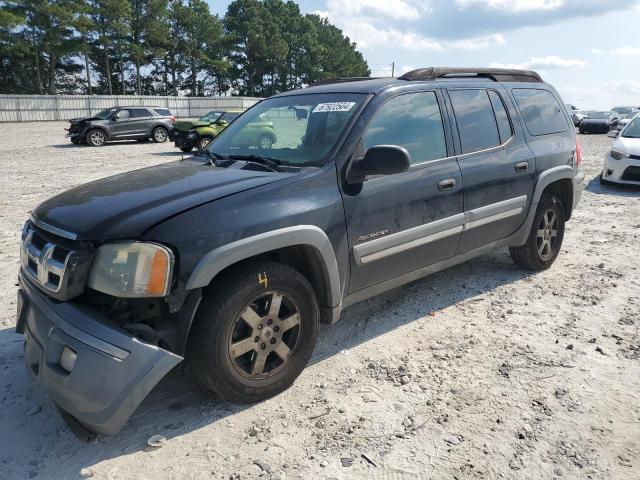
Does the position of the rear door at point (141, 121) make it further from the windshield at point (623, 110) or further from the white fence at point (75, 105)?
the windshield at point (623, 110)

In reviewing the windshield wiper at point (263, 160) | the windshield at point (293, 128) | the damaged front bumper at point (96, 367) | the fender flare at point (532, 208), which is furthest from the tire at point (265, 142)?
the fender flare at point (532, 208)

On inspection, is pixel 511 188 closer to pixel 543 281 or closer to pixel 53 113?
pixel 543 281

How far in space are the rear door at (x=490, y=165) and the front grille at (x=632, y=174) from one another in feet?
21.5

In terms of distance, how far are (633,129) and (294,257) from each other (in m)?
10.6

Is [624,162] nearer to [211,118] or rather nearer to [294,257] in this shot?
[294,257]

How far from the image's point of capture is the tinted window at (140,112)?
68.2ft

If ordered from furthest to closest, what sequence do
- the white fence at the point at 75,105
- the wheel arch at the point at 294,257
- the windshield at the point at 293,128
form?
the white fence at the point at 75,105 → the windshield at the point at 293,128 → the wheel arch at the point at 294,257

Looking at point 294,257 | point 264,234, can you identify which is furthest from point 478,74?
point 264,234

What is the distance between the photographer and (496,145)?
4340 mm

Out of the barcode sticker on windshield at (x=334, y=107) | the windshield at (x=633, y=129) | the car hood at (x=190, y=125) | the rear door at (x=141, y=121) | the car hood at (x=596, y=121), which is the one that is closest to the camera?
the barcode sticker on windshield at (x=334, y=107)

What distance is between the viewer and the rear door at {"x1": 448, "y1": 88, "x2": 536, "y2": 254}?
4070 mm

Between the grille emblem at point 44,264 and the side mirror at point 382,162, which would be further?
the side mirror at point 382,162

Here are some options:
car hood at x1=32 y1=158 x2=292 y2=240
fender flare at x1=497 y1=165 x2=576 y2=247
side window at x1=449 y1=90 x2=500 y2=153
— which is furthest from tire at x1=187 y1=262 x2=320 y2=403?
fender flare at x1=497 y1=165 x2=576 y2=247

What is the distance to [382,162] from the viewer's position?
3121 mm
